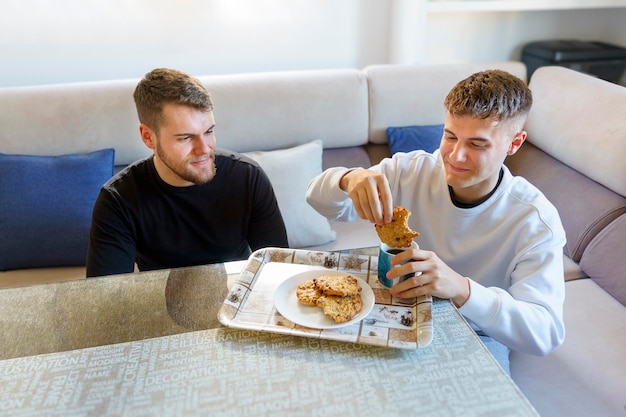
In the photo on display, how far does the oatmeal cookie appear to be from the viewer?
42.9 inches

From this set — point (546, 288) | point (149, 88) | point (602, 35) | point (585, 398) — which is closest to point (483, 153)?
point (546, 288)

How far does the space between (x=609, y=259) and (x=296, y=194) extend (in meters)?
1.21

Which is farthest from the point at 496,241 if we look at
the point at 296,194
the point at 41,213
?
the point at 41,213

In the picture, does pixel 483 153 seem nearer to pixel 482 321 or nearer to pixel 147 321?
pixel 482 321

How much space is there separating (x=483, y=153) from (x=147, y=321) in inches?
34.7

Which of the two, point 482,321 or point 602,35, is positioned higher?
point 602,35

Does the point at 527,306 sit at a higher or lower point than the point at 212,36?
lower

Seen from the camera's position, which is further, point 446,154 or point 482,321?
point 446,154

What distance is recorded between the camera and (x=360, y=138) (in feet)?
7.84

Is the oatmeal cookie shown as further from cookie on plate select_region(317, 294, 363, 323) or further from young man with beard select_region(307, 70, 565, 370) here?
cookie on plate select_region(317, 294, 363, 323)

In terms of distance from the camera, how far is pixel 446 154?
1.31 m

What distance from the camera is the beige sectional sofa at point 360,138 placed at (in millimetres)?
1847

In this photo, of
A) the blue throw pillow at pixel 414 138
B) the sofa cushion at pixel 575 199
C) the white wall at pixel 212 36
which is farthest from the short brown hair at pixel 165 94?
the sofa cushion at pixel 575 199

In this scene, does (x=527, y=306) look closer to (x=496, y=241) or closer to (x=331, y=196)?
(x=496, y=241)
